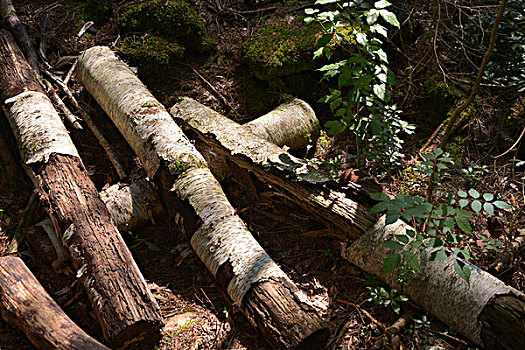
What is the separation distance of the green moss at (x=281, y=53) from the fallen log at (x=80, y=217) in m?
2.29

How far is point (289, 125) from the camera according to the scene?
164 inches

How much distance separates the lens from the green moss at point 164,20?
475 cm

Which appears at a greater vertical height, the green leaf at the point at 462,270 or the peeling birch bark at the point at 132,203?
the peeling birch bark at the point at 132,203

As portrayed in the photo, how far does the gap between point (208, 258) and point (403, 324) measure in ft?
5.07

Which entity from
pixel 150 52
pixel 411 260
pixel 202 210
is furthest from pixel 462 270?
pixel 150 52

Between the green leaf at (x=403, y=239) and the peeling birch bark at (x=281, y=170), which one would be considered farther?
the peeling birch bark at (x=281, y=170)

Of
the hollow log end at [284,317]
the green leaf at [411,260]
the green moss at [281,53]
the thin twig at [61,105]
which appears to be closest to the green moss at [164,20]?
the green moss at [281,53]

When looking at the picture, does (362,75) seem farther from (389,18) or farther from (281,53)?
(281,53)

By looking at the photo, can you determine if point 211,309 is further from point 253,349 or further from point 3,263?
point 3,263

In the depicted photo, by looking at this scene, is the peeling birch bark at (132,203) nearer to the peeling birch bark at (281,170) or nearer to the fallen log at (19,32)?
the peeling birch bark at (281,170)

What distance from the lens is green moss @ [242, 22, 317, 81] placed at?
452 cm

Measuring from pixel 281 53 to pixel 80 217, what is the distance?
9.56 ft

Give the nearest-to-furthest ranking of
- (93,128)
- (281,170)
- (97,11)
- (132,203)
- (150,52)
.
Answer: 1. (281,170)
2. (132,203)
3. (93,128)
4. (150,52)
5. (97,11)

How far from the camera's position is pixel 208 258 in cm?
306
